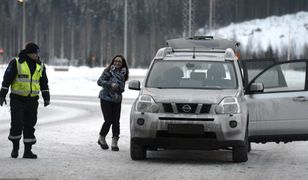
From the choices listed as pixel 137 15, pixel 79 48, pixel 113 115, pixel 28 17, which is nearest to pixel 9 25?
pixel 28 17

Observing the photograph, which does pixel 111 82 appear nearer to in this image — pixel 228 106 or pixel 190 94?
pixel 190 94

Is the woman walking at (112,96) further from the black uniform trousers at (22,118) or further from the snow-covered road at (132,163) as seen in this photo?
the black uniform trousers at (22,118)

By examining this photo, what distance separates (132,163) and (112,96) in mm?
2144

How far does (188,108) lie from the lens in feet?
35.3

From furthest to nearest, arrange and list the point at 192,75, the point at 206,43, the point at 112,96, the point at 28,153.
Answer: the point at 206,43
the point at 112,96
the point at 192,75
the point at 28,153

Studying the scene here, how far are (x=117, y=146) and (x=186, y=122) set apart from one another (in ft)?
8.34

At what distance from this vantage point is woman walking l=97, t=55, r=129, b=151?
12.8 m

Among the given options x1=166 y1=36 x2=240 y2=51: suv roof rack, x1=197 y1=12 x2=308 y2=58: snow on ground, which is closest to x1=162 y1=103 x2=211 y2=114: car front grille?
x1=166 y1=36 x2=240 y2=51: suv roof rack

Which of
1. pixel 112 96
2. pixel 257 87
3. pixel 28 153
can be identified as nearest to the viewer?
pixel 28 153

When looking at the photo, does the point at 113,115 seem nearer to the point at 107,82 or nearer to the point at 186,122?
the point at 107,82

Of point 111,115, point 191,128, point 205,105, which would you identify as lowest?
point 111,115

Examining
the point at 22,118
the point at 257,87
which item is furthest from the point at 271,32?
the point at 22,118

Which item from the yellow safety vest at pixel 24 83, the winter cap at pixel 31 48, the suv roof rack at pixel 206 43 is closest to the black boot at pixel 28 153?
the yellow safety vest at pixel 24 83

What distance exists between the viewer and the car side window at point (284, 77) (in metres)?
12.0
